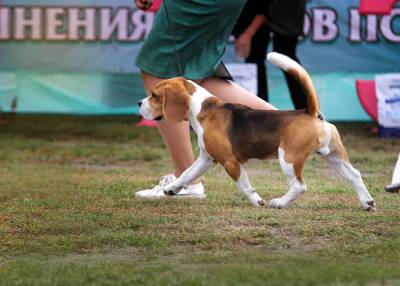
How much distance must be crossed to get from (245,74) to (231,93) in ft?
16.2

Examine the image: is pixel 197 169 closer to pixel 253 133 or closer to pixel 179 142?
pixel 253 133

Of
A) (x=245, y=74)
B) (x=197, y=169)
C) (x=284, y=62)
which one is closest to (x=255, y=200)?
(x=197, y=169)

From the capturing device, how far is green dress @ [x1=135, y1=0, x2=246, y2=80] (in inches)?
268

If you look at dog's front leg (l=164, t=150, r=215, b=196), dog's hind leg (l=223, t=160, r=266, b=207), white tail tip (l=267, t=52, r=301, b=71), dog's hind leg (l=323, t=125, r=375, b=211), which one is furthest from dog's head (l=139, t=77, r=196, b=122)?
dog's hind leg (l=323, t=125, r=375, b=211)

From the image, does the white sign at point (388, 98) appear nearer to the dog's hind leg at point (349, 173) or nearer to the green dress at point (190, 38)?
the green dress at point (190, 38)

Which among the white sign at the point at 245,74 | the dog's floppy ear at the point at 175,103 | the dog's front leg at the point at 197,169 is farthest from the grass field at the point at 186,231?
the white sign at the point at 245,74

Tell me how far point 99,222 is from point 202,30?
1553mm

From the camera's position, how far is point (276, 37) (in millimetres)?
11320

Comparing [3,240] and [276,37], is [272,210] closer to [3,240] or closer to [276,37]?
[3,240]

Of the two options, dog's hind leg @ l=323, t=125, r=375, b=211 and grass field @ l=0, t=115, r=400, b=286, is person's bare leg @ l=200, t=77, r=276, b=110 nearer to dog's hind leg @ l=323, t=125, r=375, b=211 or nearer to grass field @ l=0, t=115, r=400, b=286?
grass field @ l=0, t=115, r=400, b=286

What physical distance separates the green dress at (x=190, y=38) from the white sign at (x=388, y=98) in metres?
4.87

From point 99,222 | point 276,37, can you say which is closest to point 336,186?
point 99,222

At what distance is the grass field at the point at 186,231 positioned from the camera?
463cm

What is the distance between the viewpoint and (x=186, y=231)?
18.8 ft
